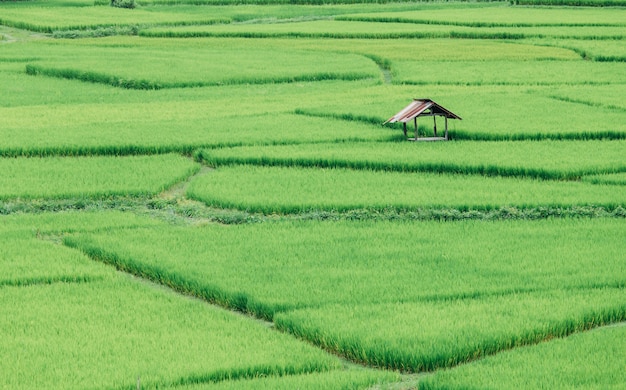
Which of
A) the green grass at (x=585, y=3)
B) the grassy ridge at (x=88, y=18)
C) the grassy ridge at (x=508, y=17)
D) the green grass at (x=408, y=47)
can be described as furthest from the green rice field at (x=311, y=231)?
the green grass at (x=585, y=3)

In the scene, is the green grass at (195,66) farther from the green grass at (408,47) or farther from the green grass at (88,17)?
the green grass at (88,17)

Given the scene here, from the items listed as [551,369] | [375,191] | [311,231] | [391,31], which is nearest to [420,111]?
[375,191]

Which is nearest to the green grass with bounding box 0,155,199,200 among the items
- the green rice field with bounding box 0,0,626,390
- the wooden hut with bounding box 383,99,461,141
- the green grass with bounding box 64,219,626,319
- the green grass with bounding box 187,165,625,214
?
the green rice field with bounding box 0,0,626,390

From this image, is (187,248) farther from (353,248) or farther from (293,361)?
(293,361)

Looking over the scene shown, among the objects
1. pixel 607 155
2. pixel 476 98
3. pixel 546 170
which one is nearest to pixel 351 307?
pixel 546 170

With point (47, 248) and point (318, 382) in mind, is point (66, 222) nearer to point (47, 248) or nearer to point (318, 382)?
point (47, 248)

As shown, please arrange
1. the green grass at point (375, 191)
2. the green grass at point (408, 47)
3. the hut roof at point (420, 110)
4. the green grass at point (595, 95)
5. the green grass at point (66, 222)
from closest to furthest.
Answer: the green grass at point (66, 222) < the green grass at point (375, 191) < the hut roof at point (420, 110) < the green grass at point (595, 95) < the green grass at point (408, 47)

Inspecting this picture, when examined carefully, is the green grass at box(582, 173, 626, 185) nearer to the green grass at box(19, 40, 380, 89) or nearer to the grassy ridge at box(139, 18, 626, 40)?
the green grass at box(19, 40, 380, 89)
